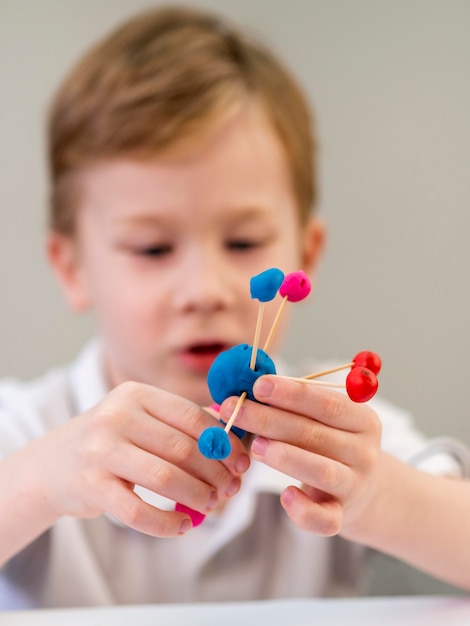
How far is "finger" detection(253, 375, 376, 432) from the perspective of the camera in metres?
0.29

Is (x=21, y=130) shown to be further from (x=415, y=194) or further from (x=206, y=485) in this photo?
(x=206, y=485)

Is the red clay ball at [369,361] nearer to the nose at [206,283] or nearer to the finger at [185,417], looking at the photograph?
the finger at [185,417]

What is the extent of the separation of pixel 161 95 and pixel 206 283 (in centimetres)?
15

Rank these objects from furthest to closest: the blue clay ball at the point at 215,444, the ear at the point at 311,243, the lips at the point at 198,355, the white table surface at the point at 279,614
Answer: the ear at the point at 311,243 → the lips at the point at 198,355 → the white table surface at the point at 279,614 → the blue clay ball at the point at 215,444

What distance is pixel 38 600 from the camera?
0.53 m

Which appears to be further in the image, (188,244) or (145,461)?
(188,244)

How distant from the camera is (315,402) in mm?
313

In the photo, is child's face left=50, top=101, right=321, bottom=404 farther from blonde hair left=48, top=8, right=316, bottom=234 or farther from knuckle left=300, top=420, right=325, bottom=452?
knuckle left=300, top=420, right=325, bottom=452

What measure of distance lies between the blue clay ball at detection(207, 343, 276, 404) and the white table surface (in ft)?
0.57

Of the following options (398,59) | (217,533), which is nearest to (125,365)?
(217,533)

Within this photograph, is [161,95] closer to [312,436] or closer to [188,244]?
[188,244]

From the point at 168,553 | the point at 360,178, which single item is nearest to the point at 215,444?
the point at 168,553

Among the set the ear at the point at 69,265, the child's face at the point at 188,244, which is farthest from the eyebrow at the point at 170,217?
the ear at the point at 69,265

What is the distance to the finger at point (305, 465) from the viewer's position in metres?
0.30
